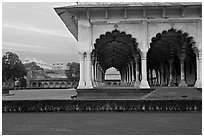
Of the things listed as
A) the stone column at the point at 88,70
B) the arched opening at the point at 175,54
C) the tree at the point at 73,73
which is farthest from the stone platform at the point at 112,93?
the tree at the point at 73,73

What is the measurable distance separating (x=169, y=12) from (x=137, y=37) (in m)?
2.67

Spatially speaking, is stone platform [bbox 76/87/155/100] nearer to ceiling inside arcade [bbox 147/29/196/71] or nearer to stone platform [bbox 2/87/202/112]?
ceiling inside arcade [bbox 147/29/196/71]

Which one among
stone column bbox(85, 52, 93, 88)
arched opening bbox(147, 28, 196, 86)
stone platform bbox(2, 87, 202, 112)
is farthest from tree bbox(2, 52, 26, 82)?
stone platform bbox(2, 87, 202, 112)

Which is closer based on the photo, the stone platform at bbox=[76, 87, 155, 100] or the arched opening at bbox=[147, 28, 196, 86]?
the stone platform at bbox=[76, 87, 155, 100]

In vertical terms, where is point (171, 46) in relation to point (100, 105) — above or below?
above

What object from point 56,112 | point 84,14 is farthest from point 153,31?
point 56,112

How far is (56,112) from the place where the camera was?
14633 mm

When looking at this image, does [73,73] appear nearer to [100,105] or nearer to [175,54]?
[175,54]

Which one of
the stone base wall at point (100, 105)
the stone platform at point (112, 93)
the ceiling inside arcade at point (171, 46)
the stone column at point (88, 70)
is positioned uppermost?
the ceiling inside arcade at point (171, 46)

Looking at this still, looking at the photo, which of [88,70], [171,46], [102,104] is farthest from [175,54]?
[102,104]

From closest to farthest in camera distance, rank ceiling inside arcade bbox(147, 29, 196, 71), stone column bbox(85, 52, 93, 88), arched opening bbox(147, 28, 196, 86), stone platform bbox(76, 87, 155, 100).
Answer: stone platform bbox(76, 87, 155, 100) → stone column bbox(85, 52, 93, 88) → ceiling inside arcade bbox(147, 29, 196, 71) → arched opening bbox(147, 28, 196, 86)

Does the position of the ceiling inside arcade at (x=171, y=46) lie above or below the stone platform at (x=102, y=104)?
above

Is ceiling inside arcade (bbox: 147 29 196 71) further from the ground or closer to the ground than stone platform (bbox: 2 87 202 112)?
further from the ground

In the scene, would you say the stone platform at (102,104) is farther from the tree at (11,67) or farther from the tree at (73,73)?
the tree at (73,73)
